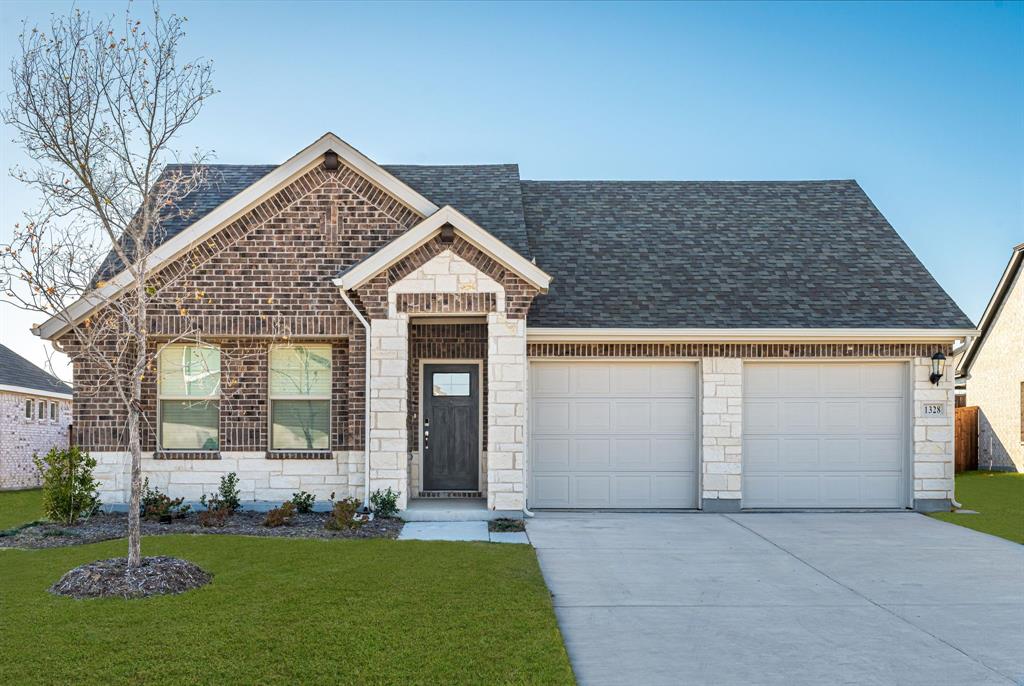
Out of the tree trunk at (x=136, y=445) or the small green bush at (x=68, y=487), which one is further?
the small green bush at (x=68, y=487)

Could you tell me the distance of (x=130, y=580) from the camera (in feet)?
25.1

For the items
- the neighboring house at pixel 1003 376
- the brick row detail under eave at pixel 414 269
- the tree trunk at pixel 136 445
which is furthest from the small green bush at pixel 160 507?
the neighboring house at pixel 1003 376

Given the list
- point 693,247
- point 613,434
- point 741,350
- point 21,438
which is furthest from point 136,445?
point 21,438

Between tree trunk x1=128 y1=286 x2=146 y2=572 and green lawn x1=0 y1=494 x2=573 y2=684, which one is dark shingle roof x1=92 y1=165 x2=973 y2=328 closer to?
green lawn x1=0 y1=494 x2=573 y2=684

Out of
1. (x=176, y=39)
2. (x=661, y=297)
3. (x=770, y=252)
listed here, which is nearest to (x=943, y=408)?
(x=770, y=252)

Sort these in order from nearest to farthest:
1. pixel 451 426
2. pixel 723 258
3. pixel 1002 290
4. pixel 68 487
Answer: pixel 68 487, pixel 451 426, pixel 723 258, pixel 1002 290

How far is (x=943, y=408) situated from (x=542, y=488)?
672cm

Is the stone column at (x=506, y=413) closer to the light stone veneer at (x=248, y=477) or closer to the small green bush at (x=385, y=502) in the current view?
the small green bush at (x=385, y=502)

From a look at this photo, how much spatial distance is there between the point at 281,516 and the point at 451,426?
11.3ft

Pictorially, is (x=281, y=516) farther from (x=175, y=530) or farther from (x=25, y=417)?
(x=25, y=417)

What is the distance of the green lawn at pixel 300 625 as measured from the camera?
18.1ft

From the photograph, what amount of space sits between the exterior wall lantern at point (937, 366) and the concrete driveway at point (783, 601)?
2430 millimetres

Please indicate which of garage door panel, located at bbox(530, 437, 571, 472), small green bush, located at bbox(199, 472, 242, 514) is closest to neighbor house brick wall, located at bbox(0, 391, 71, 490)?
small green bush, located at bbox(199, 472, 242, 514)

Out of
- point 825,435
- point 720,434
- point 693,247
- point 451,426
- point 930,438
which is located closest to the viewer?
point 720,434
